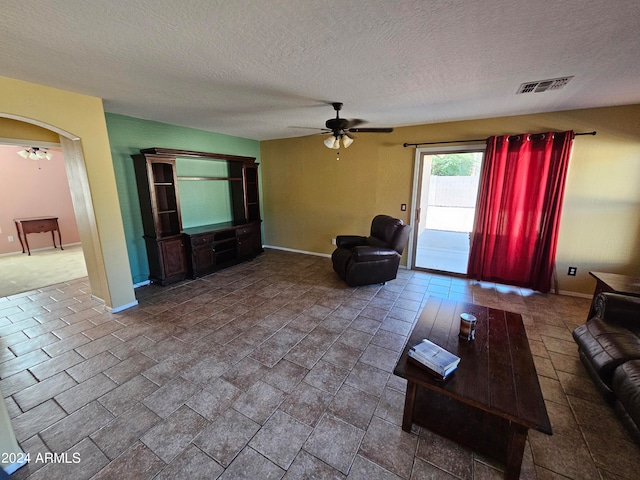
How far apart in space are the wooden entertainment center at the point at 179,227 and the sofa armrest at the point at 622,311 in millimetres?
4764

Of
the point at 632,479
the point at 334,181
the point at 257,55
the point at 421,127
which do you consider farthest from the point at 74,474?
the point at 421,127

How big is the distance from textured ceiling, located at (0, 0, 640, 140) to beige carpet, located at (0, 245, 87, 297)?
3.16 meters

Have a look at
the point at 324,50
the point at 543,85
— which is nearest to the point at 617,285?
the point at 543,85

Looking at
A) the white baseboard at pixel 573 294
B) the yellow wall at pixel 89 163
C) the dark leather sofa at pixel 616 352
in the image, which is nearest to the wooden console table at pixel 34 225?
the yellow wall at pixel 89 163

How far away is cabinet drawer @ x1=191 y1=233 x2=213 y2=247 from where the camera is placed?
4.09 meters

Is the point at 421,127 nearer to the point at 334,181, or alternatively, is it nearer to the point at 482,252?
the point at 334,181

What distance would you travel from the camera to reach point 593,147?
10.6 ft

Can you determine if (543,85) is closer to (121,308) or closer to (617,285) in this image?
(617,285)

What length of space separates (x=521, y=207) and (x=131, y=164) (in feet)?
18.3

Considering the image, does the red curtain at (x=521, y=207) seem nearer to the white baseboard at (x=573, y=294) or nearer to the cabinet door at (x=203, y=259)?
the white baseboard at (x=573, y=294)

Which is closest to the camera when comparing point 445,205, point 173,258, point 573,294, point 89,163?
point 89,163

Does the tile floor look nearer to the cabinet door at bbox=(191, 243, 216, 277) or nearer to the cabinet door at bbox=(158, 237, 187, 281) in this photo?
the cabinet door at bbox=(158, 237, 187, 281)

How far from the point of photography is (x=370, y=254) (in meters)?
3.71

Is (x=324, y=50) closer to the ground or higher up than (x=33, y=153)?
higher up
